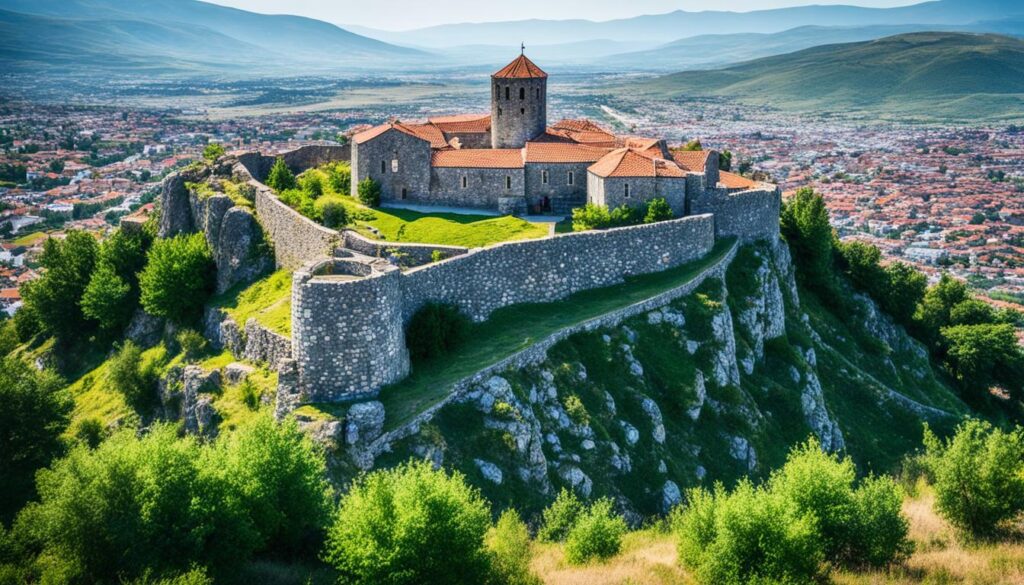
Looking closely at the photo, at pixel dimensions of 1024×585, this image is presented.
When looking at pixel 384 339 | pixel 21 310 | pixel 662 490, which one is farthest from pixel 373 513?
pixel 21 310

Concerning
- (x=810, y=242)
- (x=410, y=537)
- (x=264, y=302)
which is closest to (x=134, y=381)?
(x=264, y=302)

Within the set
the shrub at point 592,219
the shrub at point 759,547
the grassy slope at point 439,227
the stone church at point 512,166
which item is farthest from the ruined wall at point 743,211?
the shrub at point 759,547

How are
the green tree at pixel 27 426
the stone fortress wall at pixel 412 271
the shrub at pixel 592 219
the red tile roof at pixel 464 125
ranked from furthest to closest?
the red tile roof at pixel 464 125 < the shrub at pixel 592 219 < the green tree at pixel 27 426 < the stone fortress wall at pixel 412 271

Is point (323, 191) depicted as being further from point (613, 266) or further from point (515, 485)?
point (515, 485)

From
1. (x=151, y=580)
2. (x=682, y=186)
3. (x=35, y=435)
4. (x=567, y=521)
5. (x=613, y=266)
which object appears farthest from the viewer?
(x=682, y=186)

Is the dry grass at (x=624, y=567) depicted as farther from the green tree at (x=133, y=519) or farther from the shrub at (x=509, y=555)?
the green tree at (x=133, y=519)

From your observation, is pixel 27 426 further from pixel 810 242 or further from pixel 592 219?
pixel 810 242
